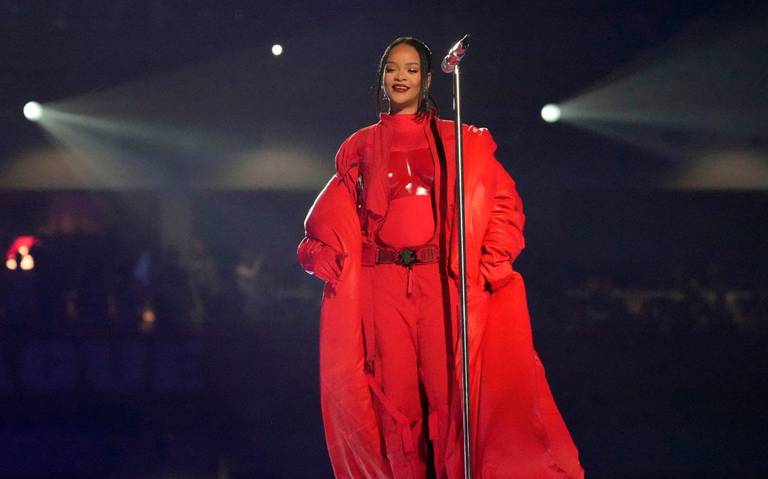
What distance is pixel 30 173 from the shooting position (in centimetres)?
595

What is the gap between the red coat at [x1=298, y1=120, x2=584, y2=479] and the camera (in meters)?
2.15

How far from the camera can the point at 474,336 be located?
2.20 meters

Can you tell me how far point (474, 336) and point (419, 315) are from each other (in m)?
0.15

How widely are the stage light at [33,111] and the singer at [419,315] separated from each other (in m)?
3.96

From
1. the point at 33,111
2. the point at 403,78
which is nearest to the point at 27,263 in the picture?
the point at 33,111

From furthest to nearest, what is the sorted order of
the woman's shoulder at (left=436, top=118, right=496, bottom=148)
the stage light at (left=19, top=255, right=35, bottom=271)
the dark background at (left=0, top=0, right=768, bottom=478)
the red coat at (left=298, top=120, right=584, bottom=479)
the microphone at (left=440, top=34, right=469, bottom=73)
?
the stage light at (left=19, top=255, right=35, bottom=271)
the dark background at (left=0, top=0, right=768, bottom=478)
the woman's shoulder at (left=436, top=118, right=496, bottom=148)
the red coat at (left=298, top=120, right=584, bottom=479)
the microphone at (left=440, top=34, right=469, bottom=73)

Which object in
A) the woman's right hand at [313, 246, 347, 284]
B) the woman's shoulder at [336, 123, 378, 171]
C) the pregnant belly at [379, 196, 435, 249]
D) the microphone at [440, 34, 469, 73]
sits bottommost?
the woman's right hand at [313, 246, 347, 284]

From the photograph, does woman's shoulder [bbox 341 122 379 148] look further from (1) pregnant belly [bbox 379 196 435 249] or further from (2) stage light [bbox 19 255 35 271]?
(2) stage light [bbox 19 255 35 271]

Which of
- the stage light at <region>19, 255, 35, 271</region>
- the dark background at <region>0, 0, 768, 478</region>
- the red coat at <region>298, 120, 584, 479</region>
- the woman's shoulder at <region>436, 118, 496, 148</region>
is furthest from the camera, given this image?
the stage light at <region>19, 255, 35, 271</region>

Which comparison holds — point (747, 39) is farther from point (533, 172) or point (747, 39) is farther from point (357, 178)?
point (357, 178)

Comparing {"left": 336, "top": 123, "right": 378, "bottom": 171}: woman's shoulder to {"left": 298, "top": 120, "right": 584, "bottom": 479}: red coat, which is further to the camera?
{"left": 336, "top": 123, "right": 378, "bottom": 171}: woman's shoulder

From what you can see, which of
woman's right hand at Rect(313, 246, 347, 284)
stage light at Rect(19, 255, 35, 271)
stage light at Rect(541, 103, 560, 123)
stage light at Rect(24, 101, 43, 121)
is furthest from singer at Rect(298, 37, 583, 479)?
stage light at Rect(19, 255, 35, 271)

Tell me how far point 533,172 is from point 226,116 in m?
1.99

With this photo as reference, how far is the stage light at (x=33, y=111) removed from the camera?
5.63m
